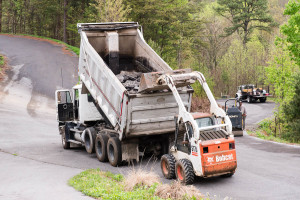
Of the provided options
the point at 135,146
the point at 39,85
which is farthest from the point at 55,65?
the point at 135,146

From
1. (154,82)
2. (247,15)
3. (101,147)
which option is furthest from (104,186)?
(247,15)

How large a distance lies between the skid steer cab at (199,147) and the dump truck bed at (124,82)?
45.6 inches

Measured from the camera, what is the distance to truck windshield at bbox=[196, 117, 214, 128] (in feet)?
33.6

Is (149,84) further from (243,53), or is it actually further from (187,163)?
(243,53)

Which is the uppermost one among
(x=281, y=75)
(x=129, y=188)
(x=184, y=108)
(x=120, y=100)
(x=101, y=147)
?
(x=281, y=75)

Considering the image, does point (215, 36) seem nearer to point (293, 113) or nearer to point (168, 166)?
point (293, 113)

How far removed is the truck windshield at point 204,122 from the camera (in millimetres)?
10242

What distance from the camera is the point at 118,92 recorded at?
37.1 feet

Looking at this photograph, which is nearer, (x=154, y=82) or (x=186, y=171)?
(x=186, y=171)

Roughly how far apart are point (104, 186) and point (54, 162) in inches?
173

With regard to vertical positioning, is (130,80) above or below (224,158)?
above

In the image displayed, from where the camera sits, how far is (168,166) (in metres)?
10.4

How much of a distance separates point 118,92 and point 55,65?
2399 cm

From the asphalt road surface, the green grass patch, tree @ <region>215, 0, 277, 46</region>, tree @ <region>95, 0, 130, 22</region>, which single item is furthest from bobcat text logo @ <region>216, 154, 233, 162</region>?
tree @ <region>215, 0, 277, 46</region>
